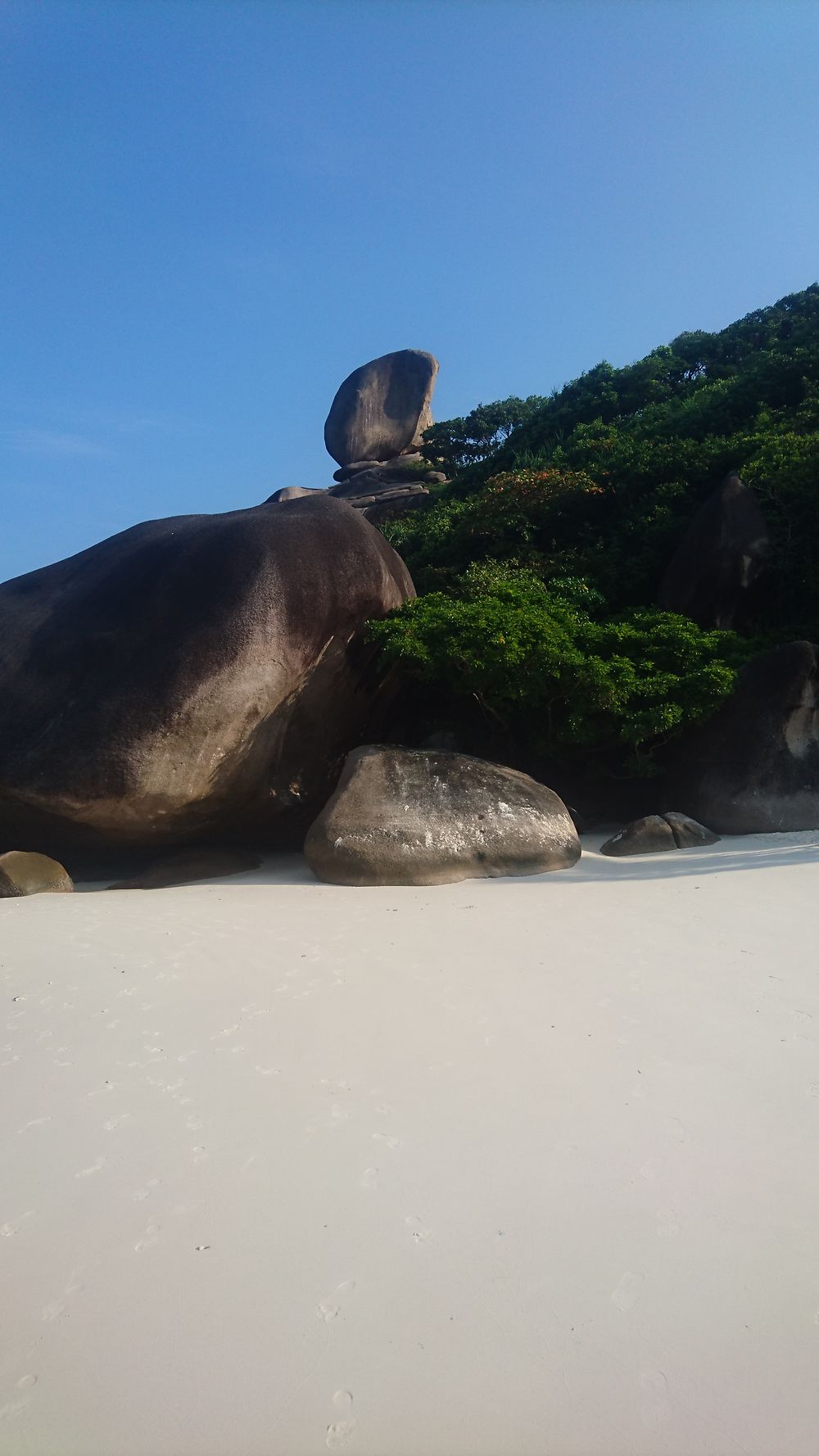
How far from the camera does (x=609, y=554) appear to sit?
15.8 meters

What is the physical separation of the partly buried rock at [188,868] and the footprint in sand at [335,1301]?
21.3 ft

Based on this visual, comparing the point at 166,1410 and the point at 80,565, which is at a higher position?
the point at 80,565

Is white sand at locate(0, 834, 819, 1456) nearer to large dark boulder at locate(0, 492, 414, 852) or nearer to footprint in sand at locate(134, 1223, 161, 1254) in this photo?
footprint in sand at locate(134, 1223, 161, 1254)

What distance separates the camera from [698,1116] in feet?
9.56

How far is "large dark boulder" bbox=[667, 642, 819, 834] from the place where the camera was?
9703 mm

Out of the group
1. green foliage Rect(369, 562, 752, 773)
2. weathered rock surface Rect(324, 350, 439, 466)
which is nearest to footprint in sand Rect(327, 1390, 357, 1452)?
green foliage Rect(369, 562, 752, 773)

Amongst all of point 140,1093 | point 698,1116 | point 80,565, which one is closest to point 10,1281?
point 140,1093

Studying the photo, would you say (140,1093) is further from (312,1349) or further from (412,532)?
(412,532)

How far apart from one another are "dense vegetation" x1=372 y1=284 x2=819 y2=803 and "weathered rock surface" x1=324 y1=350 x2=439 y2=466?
40.2 feet

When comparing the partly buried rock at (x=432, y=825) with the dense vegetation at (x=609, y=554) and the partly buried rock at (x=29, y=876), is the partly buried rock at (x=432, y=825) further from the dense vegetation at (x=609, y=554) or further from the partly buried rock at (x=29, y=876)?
the partly buried rock at (x=29, y=876)

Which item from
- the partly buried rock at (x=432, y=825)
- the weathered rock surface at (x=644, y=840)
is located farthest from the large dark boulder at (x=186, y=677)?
the weathered rock surface at (x=644, y=840)

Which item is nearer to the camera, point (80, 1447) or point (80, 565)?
point (80, 1447)

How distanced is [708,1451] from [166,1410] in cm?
104

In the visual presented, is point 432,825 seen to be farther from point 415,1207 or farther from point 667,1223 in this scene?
point 667,1223
